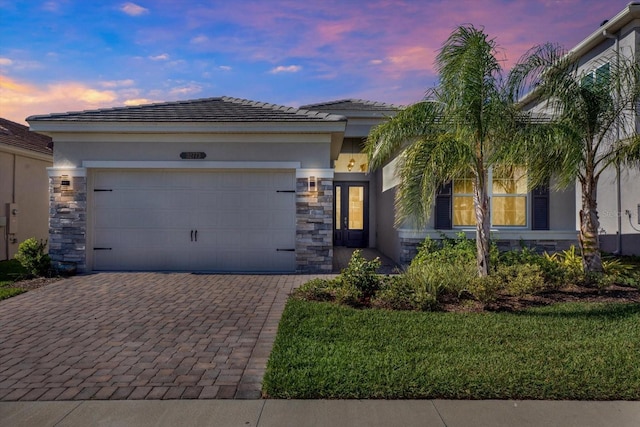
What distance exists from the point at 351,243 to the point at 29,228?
11.0m

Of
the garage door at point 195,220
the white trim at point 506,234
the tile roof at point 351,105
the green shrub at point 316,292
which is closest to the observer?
the green shrub at point 316,292

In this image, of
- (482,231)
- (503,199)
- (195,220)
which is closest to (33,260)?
(195,220)

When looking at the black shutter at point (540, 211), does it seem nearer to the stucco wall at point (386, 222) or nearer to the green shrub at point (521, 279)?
the green shrub at point (521, 279)

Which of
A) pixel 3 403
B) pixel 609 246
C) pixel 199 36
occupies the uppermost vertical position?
pixel 199 36

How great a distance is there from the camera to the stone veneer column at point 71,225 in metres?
10.0

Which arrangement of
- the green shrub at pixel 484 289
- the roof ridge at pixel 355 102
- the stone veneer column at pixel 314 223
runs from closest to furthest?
the green shrub at pixel 484 289
the stone veneer column at pixel 314 223
the roof ridge at pixel 355 102

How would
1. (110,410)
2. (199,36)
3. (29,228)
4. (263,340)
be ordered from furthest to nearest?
(29,228)
(199,36)
(263,340)
(110,410)

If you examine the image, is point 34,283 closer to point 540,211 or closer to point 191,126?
point 191,126

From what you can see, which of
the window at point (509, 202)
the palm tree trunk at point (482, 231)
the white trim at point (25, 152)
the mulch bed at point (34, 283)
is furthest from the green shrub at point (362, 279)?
the white trim at point (25, 152)

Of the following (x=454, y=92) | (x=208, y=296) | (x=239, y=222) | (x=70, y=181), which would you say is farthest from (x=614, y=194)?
(x=70, y=181)

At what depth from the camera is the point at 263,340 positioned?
5.23m

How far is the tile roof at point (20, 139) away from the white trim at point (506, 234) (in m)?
11.9

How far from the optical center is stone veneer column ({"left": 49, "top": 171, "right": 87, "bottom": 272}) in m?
10.0

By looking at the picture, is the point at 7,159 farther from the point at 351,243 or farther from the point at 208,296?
the point at 351,243
